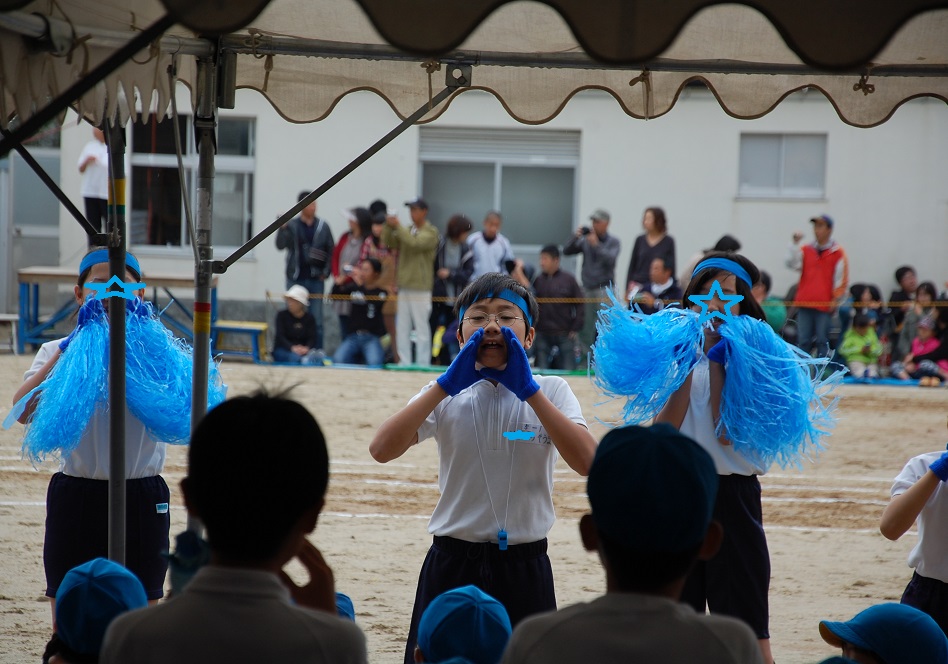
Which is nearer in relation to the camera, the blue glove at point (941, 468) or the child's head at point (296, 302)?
the blue glove at point (941, 468)

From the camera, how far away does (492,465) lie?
3.15 meters

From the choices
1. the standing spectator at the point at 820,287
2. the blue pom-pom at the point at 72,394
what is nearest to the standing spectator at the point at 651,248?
the standing spectator at the point at 820,287

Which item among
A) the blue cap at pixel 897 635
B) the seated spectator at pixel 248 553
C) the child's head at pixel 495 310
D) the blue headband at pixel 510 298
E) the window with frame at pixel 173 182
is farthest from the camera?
the window with frame at pixel 173 182

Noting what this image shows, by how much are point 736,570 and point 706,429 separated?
1.56 ft

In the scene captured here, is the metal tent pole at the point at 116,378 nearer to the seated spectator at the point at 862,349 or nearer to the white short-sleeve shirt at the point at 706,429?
the white short-sleeve shirt at the point at 706,429

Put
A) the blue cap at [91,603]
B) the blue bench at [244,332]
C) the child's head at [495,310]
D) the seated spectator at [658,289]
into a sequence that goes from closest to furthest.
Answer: the blue cap at [91,603]
the child's head at [495,310]
the seated spectator at [658,289]
the blue bench at [244,332]

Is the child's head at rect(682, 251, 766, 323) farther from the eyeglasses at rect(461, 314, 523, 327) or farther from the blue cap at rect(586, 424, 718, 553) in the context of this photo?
the blue cap at rect(586, 424, 718, 553)

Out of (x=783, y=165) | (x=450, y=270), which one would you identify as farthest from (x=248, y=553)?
(x=783, y=165)

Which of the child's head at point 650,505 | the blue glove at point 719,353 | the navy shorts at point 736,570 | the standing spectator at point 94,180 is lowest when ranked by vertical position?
the navy shorts at point 736,570

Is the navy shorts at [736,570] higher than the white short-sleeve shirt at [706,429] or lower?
lower

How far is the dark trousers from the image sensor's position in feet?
9.95

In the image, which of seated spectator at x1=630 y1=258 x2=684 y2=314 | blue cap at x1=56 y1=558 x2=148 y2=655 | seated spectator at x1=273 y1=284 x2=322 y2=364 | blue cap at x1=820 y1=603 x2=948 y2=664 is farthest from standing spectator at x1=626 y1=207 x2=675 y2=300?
blue cap at x1=56 y1=558 x2=148 y2=655

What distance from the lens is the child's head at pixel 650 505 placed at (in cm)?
164

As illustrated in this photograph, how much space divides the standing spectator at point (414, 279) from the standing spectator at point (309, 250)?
903mm
